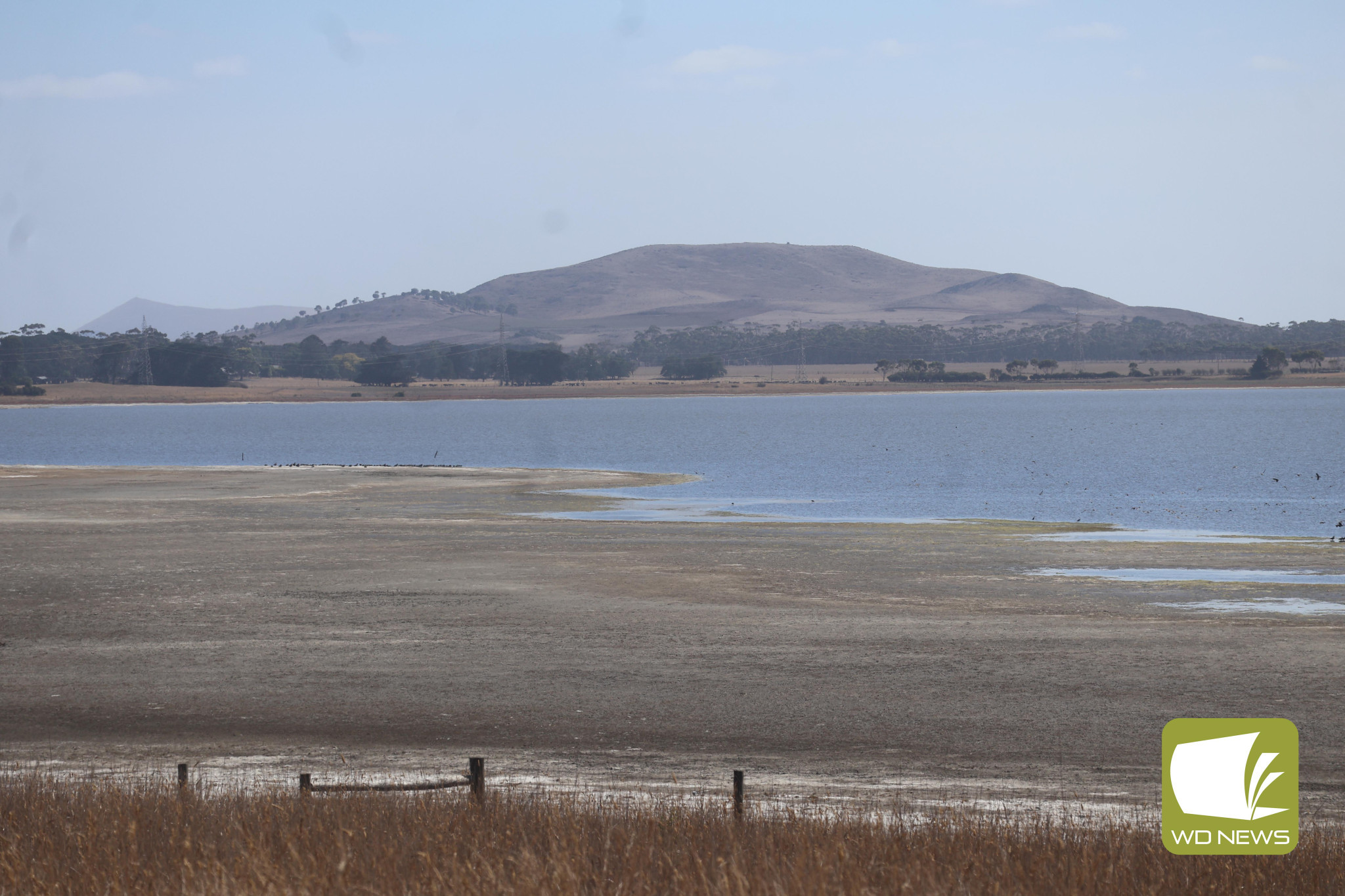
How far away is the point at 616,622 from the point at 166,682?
25.0 ft

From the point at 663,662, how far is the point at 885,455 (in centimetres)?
7431

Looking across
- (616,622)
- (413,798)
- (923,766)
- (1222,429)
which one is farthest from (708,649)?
(1222,429)

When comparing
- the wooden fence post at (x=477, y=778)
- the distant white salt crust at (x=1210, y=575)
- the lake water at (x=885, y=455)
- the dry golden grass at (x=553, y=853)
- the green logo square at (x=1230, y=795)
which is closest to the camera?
the green logo square at (x=1230, y=795)

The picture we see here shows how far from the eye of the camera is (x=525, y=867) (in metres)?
7.97

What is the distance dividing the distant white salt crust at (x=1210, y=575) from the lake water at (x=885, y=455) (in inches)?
461

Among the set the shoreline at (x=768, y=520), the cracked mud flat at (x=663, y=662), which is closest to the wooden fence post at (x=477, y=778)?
the cracked mud flat at (x=663, y=662)

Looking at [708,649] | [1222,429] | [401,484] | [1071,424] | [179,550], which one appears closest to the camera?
[708,649]

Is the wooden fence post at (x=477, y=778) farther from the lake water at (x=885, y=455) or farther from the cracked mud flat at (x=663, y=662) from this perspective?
the lake water at (x=885, y=455)

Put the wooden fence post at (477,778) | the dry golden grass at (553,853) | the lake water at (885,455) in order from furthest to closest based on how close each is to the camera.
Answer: the lake water at (885,455), the wooden fence post at (477,778), the dry golden grass at (553,853)

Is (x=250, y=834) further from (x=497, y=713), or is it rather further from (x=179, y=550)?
(x=179, y=550)

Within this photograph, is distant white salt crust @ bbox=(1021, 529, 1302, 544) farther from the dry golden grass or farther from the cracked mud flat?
the dry golden grass

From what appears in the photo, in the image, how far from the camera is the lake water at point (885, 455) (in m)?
50.5

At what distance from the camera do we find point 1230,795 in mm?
7293

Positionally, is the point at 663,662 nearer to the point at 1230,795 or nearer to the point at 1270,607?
the point at 1270,607
